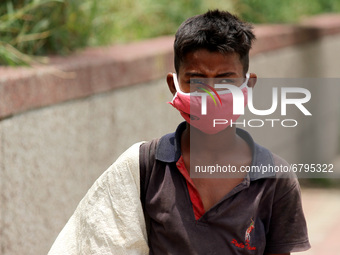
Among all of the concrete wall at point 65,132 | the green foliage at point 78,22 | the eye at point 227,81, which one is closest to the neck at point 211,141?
the eye at point 227,81

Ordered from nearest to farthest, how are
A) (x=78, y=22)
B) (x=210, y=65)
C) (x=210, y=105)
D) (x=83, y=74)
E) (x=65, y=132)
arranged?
(x=210, y=65) → (x=210, y=105) → (x=65, y=132) → (x=83, y=74) → (x=78, y=22)

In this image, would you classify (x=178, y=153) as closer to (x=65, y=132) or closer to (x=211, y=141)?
(x=211, y=141)

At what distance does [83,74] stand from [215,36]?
2.29m

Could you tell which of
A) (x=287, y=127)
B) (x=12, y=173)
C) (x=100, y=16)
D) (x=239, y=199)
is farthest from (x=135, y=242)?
(x=287, y=127)

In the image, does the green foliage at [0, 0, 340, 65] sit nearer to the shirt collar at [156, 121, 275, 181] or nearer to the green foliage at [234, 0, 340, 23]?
the green foliage at [234, 0, 340, 23]

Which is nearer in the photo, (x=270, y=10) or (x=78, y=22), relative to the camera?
(x=78, y=22)

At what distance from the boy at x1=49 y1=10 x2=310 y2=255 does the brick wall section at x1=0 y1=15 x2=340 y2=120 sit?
150cm

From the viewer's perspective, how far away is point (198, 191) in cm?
255

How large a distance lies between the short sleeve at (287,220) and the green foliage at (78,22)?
7.40 feet

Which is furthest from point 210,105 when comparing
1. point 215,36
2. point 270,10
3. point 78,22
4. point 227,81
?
point 270,10

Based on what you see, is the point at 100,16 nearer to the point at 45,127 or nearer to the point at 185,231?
the point at 45,127

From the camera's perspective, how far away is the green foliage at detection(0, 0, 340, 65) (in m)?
4.68

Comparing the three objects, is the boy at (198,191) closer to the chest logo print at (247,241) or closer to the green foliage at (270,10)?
the chest logo print at (247,241)

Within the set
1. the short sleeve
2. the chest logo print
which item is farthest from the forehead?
the chest logo print
